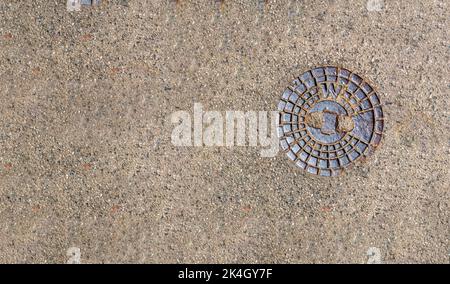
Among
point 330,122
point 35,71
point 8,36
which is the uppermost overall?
point 8,36

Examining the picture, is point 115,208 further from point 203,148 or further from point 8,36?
point 8,36

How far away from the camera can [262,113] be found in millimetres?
4824

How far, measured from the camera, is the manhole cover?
4.80 metres

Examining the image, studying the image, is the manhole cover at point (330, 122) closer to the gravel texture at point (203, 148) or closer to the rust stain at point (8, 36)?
the gravel texture at point (203, 148)

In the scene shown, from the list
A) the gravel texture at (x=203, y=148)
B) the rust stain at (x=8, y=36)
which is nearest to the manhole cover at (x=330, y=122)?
the gravel texture at (x=203, y=148)

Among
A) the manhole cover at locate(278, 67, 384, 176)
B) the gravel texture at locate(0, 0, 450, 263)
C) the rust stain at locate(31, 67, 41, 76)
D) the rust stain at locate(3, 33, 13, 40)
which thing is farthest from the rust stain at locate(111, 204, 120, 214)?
the rust stain at locate(3, 33, 13, 40)

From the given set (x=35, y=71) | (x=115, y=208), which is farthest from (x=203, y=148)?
(x=35, y=71)

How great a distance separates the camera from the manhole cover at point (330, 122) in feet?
15.7

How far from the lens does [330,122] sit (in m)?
4.80

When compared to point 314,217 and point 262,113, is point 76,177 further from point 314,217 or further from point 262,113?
point 314,217

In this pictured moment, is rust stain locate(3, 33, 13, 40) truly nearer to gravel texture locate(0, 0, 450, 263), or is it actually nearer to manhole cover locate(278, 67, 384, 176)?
gravel texture locate(0, 0, 450, 263)

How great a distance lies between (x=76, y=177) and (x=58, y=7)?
1.82 m

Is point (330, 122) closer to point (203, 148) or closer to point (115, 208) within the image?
point (203, 148)

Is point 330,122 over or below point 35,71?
below
